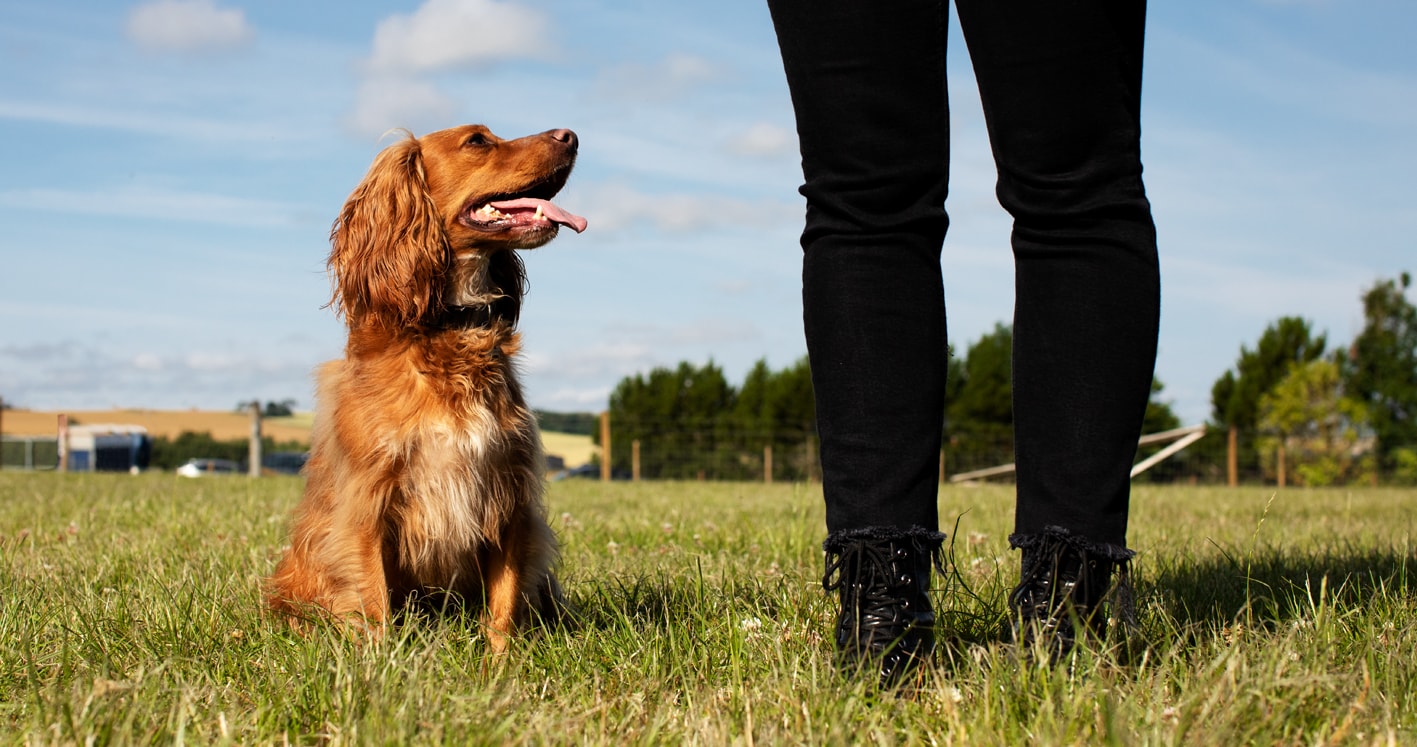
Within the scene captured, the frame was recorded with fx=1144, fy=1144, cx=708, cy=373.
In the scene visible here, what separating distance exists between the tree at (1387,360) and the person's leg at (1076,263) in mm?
34664

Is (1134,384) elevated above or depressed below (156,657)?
above

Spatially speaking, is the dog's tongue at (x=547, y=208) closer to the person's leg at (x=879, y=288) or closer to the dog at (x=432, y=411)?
the dog at (x=432, y=411)

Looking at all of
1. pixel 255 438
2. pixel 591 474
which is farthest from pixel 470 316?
pixel 591 474

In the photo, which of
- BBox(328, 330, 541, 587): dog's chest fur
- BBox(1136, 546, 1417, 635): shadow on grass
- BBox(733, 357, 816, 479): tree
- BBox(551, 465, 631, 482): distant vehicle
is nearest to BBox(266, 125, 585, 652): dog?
BBox(328, 330, 541, 587): dog's chest fur

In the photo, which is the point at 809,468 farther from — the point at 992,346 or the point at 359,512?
the point at 359,512

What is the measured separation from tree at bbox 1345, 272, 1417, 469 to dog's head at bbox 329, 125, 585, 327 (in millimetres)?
34290

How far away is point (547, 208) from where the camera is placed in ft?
10.7

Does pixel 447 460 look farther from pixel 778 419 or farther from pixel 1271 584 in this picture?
pixel 778 419

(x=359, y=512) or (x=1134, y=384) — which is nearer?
(x=1134, y=384)

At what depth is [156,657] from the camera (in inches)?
91.7

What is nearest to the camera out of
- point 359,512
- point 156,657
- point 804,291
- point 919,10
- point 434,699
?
point 434,699

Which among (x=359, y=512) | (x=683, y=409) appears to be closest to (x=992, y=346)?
(x=683, y=409)

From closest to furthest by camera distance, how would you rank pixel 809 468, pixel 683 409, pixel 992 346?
pixel 809 468, pixel 992 346, pixel 683 409

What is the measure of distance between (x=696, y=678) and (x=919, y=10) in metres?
1.25
